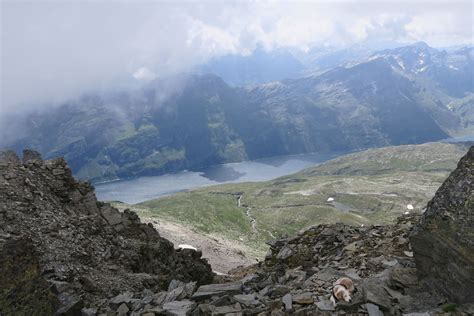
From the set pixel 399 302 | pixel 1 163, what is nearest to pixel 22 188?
pixel 1 163

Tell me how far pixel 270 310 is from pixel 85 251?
13.9m

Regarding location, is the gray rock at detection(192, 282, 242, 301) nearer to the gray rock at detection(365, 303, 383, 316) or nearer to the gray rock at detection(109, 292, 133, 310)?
the gray rock at detection(109, 292, 133, 310)

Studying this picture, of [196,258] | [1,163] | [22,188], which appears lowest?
[196,258]

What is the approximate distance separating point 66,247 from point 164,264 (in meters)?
10.4

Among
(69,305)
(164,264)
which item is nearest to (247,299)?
(69,305)

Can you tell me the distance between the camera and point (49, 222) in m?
24.5

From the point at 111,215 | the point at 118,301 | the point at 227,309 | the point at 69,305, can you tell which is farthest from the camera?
the point at 111,215

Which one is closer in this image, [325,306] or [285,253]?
[325,306]

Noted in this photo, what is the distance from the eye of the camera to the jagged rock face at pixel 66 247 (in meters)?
17.0

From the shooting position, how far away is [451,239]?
14.9m

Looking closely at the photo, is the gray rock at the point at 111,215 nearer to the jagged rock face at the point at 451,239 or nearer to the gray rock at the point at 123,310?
the gray rock at the point at 123,310

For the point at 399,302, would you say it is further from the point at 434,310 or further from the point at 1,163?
the point at 1,163

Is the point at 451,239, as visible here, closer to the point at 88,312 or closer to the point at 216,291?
the point at 216,291

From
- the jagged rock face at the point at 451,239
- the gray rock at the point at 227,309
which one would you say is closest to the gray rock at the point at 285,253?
the gray rock at the point at 227,309
